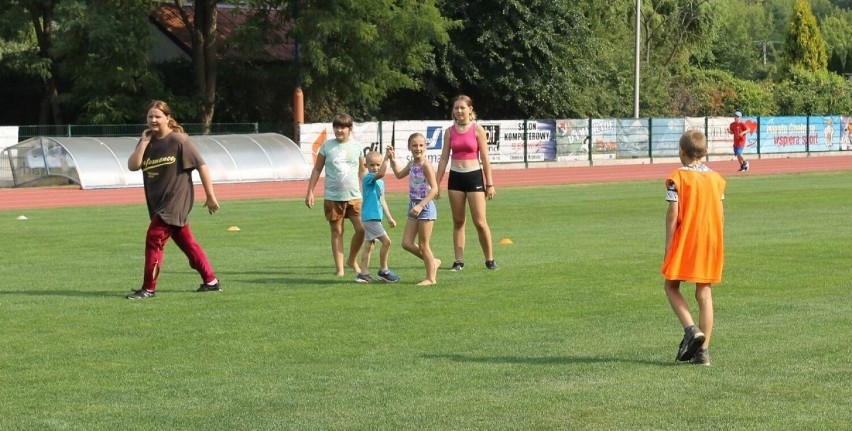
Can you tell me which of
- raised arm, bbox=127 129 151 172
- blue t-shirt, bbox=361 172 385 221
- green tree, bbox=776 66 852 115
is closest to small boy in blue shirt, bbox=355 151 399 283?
blue t-shirt, bbox=361 172 385 221

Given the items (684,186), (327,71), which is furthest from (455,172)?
(327,71)

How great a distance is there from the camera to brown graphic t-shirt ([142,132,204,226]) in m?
11.9

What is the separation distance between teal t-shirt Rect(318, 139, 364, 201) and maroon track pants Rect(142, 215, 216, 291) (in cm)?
190

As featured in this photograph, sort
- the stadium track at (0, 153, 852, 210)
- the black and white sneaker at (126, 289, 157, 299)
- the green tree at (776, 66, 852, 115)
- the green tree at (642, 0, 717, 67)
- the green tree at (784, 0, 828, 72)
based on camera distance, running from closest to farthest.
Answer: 1. the black and white sneaker at (126, 289, 157, 299)
2. the stadium track at (0, 153, 852, 210)
3. the green tree at (776, 66, 852, 115)
4. the green tree at (642, 0, 717, 67)
5. the green tree at (784, 0, 828, 72)

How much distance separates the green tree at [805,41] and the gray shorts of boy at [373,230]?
267ft

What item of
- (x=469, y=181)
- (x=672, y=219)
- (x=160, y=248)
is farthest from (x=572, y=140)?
(x=672, y=219)

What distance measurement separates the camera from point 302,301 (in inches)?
460

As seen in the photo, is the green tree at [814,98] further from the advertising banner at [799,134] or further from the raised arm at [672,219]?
the raised arm at [672,219]

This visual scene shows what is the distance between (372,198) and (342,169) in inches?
21.4

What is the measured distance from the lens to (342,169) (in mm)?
13688

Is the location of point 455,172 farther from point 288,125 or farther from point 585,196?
point 288,125

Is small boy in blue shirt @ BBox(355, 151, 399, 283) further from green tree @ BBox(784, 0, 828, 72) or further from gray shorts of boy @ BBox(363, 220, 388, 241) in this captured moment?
green tree @ BBox(784, 0, 828, 72)

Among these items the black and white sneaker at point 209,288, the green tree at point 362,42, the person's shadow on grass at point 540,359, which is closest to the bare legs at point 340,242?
the black and white sneaker at point 209,288

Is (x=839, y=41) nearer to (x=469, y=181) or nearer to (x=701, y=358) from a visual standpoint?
(x=469, y=181)
